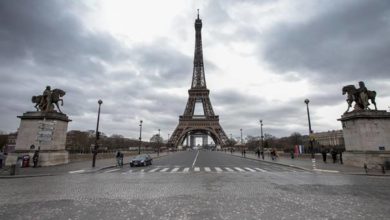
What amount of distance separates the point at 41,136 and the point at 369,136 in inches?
1241

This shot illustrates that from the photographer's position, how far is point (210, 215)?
6.70 meters

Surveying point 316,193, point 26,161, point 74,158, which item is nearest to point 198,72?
point 74,158

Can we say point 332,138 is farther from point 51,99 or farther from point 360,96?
→ point 51,99

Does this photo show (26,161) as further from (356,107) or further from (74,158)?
(356,107)

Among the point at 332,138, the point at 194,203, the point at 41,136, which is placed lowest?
the point at 194,203

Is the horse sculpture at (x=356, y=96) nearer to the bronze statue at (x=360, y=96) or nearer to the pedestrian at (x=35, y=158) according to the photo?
the bronze statue at (x=360, y=96)

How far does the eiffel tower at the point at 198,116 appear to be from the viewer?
98312 millimetres

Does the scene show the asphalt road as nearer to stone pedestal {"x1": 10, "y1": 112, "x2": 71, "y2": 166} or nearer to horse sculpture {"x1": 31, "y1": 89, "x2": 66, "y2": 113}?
stone pedestal {"x1": 10, "y1": 112, "x2": 71, "y2": 166}

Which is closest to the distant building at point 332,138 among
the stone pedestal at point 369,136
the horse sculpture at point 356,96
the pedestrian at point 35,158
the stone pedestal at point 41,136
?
the horse sculpture at point 356,96

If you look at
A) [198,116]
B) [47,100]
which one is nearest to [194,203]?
[47,100]

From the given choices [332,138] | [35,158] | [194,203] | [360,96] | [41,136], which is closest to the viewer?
[194,203]

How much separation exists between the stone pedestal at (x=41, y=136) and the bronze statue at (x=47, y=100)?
0.79 meters

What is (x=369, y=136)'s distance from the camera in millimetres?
22109

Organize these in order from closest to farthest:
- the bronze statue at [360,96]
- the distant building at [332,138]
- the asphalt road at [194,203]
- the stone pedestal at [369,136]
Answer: the asphalt road at [194,203], the stone pedestal at [369,136], the bronze statue at [360,96], the distant building at [332,138]
